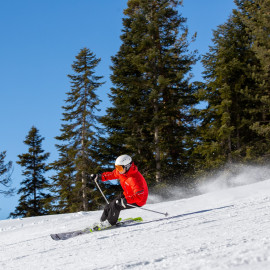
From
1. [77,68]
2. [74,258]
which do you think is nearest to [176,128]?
[77,68]

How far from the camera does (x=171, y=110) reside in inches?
701

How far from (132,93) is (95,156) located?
4.96 meters

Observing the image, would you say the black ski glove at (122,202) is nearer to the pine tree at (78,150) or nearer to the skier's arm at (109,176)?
the skier's arm at (109,176)

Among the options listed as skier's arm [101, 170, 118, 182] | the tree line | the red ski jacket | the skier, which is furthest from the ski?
the tree line

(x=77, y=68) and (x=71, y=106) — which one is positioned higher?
(x=77, y=68)

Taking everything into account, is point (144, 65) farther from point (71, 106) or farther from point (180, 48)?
point (71, 106)

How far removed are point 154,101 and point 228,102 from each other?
4.70 meters

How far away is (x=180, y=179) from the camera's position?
16344 millimetres

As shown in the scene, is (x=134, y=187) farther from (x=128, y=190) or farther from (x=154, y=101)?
(x=154, y=101)

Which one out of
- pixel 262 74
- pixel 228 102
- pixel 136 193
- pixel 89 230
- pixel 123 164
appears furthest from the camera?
pixel 262 74

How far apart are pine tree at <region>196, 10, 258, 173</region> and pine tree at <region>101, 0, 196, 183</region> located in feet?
4.76

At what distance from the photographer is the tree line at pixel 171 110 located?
16.0 m

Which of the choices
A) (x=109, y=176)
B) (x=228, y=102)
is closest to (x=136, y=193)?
(x=109, y=176)

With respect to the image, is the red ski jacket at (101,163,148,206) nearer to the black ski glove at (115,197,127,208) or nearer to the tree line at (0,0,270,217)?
the black ski glove at (115,197,127,208)
